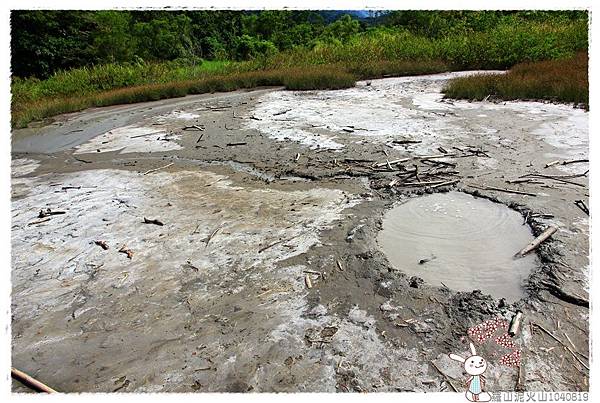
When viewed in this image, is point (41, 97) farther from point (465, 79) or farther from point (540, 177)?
point (540, 177)

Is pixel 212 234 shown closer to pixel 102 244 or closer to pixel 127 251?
pixel 127 251

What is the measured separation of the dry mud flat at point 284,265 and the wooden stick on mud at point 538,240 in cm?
8

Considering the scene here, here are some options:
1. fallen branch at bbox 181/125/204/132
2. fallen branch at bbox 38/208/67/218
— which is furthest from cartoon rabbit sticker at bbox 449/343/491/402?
fallen branch at bbox 181/125/204/132

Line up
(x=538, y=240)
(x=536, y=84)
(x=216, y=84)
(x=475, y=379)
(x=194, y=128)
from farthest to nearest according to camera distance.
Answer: (x=216, y=84), (x=536, y=84), (x=194, y=128), (x=538, y=240), (x=475, y=379)

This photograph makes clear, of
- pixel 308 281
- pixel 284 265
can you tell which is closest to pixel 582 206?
pixel 308 281

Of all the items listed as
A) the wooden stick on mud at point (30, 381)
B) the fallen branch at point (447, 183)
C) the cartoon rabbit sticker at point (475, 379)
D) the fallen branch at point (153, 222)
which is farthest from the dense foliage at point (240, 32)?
the wooden stick on mud at point (30, 381)

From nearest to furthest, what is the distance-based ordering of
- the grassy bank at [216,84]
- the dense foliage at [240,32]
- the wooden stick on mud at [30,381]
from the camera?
the wooden stick on mud at [30,381] < the grassy bank at [216,84] < the dense foliage at [240,32]

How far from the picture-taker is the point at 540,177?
609 cm

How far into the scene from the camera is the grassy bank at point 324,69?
627 inches

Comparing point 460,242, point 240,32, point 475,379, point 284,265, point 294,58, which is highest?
point 240,32

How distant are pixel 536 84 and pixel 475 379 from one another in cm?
1177

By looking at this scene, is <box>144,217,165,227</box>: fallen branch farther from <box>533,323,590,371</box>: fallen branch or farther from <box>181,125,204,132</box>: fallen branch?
<box>181,125,204,132</box>: fallen branch

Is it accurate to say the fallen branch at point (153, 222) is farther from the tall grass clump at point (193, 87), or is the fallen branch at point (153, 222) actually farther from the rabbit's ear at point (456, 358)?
the tall grass clump at point (193, 87)

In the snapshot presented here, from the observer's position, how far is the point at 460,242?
184 inches
